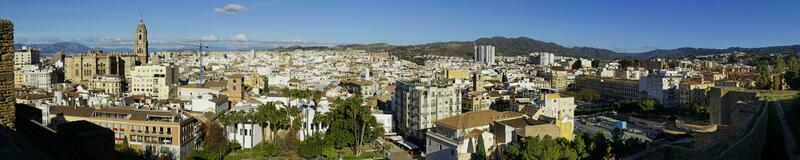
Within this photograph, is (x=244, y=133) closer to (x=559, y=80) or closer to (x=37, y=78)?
(x=37, y=78)

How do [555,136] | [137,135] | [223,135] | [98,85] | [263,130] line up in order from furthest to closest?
[98,85] < [263,130] < [223,135] < [137,135] < [555,136]

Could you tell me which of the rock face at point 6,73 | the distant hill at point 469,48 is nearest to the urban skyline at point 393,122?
the rock face at point 6,73

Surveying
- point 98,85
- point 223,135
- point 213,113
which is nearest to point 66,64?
point 98,85

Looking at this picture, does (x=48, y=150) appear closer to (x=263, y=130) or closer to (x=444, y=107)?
(x=263, y=130)

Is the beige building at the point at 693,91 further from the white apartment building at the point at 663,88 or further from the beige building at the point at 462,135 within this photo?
the beige building at the point at 462,135

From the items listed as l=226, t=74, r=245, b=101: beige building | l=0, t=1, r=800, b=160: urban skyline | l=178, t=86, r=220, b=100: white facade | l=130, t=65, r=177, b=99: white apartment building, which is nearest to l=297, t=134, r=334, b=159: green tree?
l=0, t=1, r=800, b=160: urban skyline

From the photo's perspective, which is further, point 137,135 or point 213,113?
point 213,113
